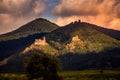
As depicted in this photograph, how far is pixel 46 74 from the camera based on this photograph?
5556 inches

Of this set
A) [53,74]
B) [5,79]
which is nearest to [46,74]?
[53,74]

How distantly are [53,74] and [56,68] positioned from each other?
3.72 metres

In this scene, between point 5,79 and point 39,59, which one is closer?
point 39,59

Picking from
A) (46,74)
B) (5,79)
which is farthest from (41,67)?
(5,79)

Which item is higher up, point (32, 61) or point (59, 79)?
point (32, 61)

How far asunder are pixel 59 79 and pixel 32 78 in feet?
45.6

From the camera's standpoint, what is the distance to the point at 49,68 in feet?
469

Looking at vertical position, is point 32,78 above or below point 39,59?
below

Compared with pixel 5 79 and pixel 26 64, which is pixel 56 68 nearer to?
pixel 26 64

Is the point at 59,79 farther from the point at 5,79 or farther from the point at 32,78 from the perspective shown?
the point at 5,79

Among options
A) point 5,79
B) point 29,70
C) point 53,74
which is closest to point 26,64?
point 29,70

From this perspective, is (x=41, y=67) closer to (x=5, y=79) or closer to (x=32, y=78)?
(x=32, y=78)

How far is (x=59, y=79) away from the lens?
13762 centimetres

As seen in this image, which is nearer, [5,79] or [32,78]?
[32,78]
